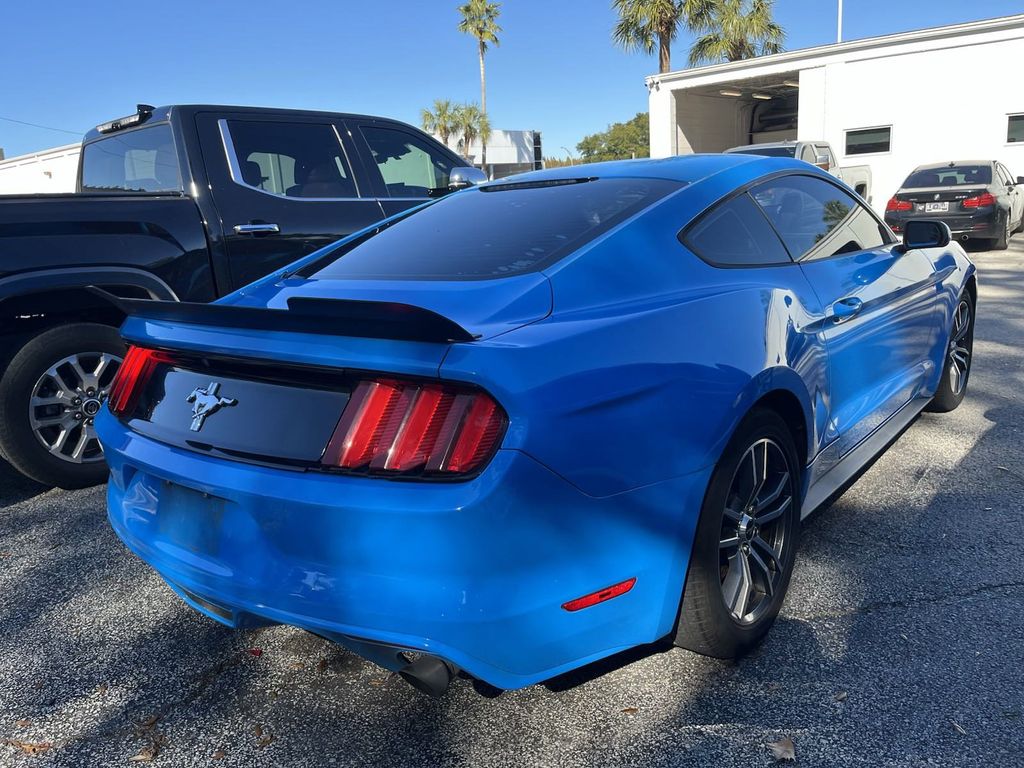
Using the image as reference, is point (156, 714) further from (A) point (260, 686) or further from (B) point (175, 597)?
(B) point (175, 597)

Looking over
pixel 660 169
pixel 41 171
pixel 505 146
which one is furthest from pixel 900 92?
pixel 505 146

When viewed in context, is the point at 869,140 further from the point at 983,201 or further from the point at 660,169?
the point at 660,169

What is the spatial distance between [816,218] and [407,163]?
323 cm

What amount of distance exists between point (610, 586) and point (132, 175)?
4.55 metres

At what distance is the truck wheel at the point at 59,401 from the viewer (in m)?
3.86

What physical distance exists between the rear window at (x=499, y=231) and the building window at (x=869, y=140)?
65.7ft

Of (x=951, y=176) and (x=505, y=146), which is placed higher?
(x=505, y=146)

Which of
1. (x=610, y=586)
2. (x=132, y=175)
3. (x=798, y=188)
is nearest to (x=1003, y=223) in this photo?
(x=798, y=188)

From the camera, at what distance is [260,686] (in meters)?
2.39

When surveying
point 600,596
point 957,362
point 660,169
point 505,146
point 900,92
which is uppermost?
point 505,146

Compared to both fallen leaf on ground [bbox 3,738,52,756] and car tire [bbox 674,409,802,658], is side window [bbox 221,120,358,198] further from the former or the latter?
car tire [bbox 674,409,802,658]

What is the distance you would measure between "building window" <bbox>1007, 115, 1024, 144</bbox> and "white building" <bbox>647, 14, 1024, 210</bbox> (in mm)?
21

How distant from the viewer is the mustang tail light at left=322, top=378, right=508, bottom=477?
171cm

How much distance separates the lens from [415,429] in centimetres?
174
